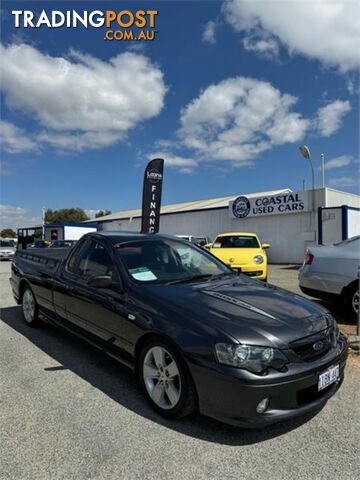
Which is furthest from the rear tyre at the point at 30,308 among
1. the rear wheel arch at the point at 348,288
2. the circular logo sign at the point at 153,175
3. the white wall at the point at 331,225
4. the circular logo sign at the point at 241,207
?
the circular logo sign at the point at 241,207

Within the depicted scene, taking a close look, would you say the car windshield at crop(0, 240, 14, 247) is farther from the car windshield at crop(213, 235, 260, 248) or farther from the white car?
the white car

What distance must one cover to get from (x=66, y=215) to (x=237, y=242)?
67119 mm

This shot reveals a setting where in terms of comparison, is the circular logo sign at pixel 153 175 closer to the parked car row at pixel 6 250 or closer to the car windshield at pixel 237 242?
the car windshield at pixel 237 242

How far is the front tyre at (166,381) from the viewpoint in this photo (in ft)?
9.16

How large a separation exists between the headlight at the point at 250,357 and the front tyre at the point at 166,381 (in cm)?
38

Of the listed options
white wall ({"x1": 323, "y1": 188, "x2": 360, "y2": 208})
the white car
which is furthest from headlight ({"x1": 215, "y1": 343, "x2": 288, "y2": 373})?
white wall ({"x1": 323, "y1": 188, "x2": 360, "y2": 208})

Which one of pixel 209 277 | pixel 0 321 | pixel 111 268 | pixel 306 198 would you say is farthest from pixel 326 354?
pixel 306 198

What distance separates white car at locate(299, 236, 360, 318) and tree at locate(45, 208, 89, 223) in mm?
69516

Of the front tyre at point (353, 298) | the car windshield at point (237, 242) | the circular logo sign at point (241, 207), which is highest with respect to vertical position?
the circular logo sign at point (241, 207)

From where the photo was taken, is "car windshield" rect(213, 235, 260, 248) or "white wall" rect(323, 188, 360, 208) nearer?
"car windshield" rect(213, 235, 260, 248)

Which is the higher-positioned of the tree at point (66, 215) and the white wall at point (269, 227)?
the tree at point (66, 215)

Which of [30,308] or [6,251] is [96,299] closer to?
[30,308]

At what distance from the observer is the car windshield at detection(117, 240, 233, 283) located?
3758mm

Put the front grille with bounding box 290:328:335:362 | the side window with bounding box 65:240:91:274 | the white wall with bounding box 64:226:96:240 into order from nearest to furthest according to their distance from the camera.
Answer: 1. the front grille with bounding box 290:328:335:362
2. the side window with bounding box 65:240:91:274
3. the white wall with bounding box 64:226:96:240
